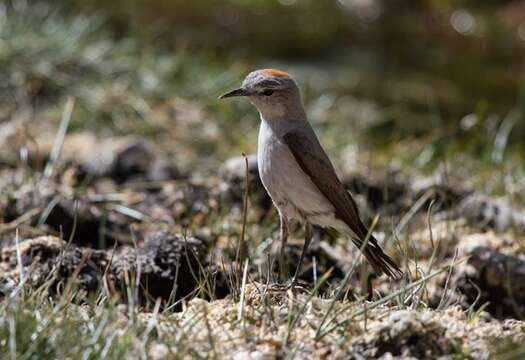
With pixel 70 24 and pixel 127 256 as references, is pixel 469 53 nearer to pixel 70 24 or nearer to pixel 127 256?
pixel 70 24

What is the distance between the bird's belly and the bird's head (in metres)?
0.21

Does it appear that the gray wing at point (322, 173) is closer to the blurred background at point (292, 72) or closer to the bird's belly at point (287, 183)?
the bird's belly at point (287, 183)

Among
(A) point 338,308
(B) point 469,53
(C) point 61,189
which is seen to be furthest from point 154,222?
(B) point 469,53

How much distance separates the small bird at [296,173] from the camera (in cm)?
439

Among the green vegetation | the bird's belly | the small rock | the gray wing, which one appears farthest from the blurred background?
the bird's belly

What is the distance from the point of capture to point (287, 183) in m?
4.39

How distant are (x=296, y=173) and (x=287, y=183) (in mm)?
75

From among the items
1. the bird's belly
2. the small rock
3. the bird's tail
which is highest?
the bird's belly

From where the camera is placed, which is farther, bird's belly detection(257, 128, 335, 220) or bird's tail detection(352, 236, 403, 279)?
bird's belly detection(257, 128, 335, 220)

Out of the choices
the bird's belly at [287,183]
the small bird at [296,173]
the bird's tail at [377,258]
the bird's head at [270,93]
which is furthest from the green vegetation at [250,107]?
the bird's head at [270,93]

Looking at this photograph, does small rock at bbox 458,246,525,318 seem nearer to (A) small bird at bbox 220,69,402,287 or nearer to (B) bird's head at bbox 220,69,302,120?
(A) small bird at bbox 220,69,402,287

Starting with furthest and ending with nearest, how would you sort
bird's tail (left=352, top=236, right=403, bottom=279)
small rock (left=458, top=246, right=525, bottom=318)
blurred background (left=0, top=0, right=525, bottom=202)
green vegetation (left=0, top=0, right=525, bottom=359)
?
1. blurred background (left=0, top=0, right=525, bottom=202)
2. small rock (left=458, top=246, right=525, bottom=318)
3. bird's tail (left=352, top=236, right=403, bottom=279)
4. green vegetation (left=0, top=0, right=525, bottom=359)

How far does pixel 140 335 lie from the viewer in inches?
123

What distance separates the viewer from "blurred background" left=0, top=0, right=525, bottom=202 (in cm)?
739
